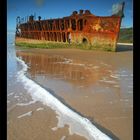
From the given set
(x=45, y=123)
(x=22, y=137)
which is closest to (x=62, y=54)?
(x=45, y=123)

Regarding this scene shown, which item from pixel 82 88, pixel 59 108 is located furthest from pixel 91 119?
pixel 82 88

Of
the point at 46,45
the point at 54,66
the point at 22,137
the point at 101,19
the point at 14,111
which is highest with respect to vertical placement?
the point at 101,19

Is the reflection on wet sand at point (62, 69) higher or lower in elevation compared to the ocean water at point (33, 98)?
higher

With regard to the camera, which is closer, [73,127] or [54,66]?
[73,127]

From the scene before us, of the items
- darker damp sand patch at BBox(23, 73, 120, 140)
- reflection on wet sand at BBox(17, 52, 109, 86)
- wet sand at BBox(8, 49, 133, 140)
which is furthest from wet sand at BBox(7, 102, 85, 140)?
reflection on wet sand at BBox(17, 52, 109, 86)

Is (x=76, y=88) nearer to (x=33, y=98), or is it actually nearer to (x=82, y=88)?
(x=82, y=88)

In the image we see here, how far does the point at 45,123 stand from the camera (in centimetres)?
177

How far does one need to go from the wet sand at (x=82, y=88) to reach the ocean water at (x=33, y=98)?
0.04m

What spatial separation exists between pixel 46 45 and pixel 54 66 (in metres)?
0.22

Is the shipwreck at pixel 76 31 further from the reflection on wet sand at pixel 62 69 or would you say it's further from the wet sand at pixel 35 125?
the wet sand at pixel 35 125

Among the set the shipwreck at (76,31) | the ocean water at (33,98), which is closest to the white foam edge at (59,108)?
the ocean water at (33,98)

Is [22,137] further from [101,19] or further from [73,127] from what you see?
[101,19]

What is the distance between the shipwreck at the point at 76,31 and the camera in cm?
206

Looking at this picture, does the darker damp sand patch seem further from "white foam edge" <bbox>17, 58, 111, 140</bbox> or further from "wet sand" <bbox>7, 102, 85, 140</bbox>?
"wet sand" <bbox>7, 102, 85, 140</bbox>
